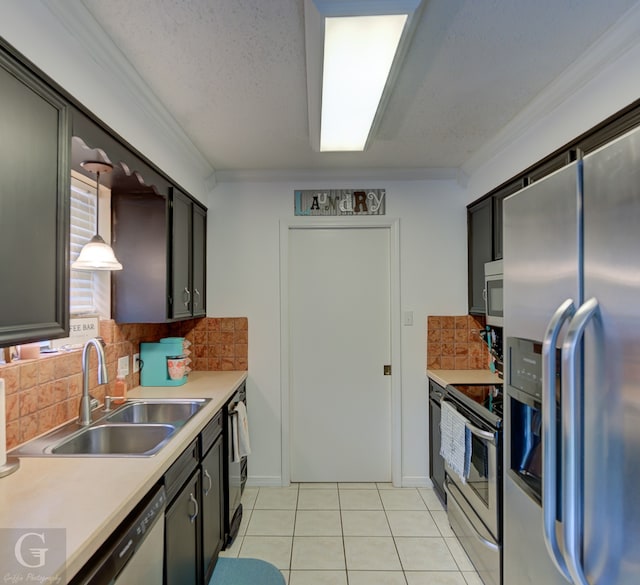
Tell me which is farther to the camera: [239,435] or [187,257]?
[187,257]

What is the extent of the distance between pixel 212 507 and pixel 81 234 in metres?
1.62

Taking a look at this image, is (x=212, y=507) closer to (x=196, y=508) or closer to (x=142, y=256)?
(x=196, y=508)

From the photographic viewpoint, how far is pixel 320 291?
119 inches

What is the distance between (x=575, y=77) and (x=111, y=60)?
1.93 metres

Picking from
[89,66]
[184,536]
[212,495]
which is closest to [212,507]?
[212,495]

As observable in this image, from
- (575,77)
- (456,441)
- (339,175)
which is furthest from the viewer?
(339,175)

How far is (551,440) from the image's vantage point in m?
0.91

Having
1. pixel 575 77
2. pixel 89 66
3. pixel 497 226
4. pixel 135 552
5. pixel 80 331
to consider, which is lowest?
pixel 135 552

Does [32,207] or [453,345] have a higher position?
[32,207]

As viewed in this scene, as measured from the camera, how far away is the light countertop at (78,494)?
2.93 feet

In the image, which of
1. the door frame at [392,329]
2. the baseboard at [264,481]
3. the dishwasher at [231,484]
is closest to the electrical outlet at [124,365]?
the dishwasher at [231,484]

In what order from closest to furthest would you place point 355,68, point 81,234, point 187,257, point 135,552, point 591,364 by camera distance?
point 591,364
point 135,552
point 355,68
point 81,234
point 187,257

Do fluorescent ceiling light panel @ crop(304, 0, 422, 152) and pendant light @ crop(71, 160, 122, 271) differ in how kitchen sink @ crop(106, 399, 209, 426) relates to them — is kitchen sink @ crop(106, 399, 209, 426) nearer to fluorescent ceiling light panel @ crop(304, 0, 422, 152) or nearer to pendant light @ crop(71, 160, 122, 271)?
pendant light @ crop(71, 160, 122, 271)

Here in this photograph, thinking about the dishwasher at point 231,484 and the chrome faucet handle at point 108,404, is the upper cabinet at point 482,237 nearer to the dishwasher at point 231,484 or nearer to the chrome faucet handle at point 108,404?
the dishwasher at point 231,484
